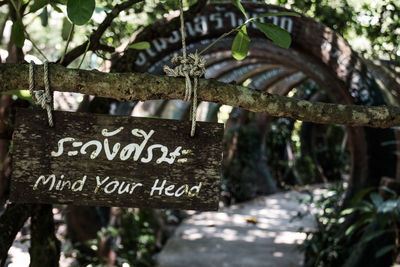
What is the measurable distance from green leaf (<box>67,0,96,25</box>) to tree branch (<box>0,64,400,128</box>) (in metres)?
0.12

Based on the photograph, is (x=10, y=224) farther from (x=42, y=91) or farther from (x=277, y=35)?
(x=277, y=35)

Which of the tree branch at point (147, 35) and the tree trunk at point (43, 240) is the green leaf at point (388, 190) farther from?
the tree trunk at point (43, 240)

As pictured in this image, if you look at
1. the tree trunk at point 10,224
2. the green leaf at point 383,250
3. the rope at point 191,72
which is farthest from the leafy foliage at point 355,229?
the tree trunk at point 10,224

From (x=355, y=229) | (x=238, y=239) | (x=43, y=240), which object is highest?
(x=43, y=240)

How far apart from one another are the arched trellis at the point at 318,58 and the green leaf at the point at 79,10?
5.30 feet

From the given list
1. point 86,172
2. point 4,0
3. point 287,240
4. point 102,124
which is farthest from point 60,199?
point 287,240

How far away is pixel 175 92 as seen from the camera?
103 centimetres

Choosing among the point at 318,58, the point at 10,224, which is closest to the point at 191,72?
the point at 10,224

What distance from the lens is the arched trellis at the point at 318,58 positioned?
276 centimetres

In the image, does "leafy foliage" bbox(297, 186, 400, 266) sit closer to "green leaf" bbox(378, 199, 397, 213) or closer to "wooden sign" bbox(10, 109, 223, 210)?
"green leaf" bbox(378, 199, 397, 213)

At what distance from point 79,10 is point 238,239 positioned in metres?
4.15

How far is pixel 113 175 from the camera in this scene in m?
1.05

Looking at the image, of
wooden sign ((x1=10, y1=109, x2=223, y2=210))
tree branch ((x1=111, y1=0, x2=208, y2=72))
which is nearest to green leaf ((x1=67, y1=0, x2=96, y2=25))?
wooden sign ((x1=10, y1=109, x2=223, y2=210))

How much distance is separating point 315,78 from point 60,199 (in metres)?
2.62
